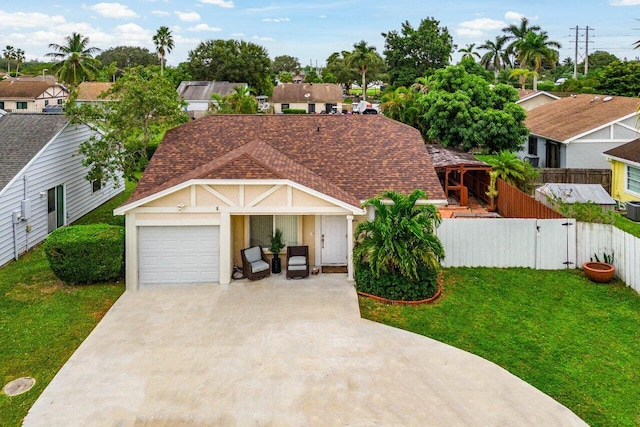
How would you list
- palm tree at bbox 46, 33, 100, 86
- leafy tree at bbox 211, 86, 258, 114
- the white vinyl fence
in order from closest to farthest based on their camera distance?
1. the white vinyl fence
2. leafy tree at bbox 211, 86, 258, 114
3. palm tree at bbox 46, 33, 100, 86

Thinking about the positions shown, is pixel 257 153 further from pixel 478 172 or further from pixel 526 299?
pixel 478 172

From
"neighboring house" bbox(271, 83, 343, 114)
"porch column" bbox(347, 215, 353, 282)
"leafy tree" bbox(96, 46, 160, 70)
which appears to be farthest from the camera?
"leafy tree" bbox(96, 46, 160, 70)

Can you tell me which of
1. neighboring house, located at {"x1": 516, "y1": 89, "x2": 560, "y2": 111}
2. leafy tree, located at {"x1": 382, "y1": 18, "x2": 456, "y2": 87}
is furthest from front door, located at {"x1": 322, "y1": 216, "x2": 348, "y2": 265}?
leafy tree, located at {"x1": 382, "y1": 18, "x2": 456, "y2": 87}

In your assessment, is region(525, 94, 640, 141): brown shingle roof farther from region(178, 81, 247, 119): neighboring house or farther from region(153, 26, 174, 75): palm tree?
region(153, 26, 174, 75): palm tree

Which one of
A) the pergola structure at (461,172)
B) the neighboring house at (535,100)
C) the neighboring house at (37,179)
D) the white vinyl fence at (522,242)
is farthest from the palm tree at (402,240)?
the neighboring house at (535,100)

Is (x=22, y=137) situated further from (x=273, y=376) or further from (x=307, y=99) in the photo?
(x=307, y=99)

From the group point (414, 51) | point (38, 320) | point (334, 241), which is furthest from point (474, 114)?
point (414, 51)
